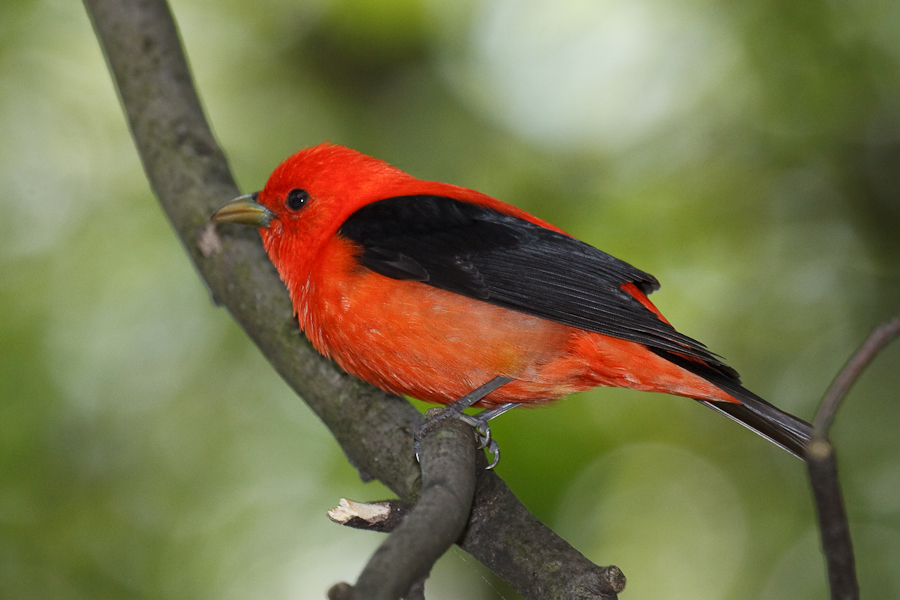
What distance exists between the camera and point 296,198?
394 cm

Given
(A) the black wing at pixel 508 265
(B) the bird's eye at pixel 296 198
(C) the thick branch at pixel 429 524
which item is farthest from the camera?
(B) the bird's eye at pixel 296 198

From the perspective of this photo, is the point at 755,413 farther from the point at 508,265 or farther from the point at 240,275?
the point at 240,275

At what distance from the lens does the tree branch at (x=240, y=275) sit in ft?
9.32

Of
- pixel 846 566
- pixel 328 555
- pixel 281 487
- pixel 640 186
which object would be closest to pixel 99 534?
pixel 281 487

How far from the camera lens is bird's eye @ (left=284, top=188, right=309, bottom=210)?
393cm

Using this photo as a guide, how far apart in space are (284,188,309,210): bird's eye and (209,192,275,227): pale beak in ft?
0.38

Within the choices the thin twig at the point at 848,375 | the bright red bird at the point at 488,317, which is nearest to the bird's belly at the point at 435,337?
the bright red bird at the point at 488,317

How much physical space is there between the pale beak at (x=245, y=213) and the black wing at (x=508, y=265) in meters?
0.57

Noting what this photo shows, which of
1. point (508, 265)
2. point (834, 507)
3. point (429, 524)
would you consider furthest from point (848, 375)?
point (508, 265)

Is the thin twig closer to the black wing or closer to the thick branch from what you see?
the thick branch

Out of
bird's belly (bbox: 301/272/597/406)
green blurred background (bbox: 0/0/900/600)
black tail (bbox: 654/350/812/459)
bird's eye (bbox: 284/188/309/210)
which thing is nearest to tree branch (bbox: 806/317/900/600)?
black tail (bbox: 654/350/812/459)

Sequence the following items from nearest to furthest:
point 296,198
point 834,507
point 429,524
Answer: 1. point 834,507
2. point 429,524
3. point 296,198

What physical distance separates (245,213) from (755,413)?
261 centimetres

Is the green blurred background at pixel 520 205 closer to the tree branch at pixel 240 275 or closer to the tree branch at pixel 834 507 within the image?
the tree branch at pixel 240 275
